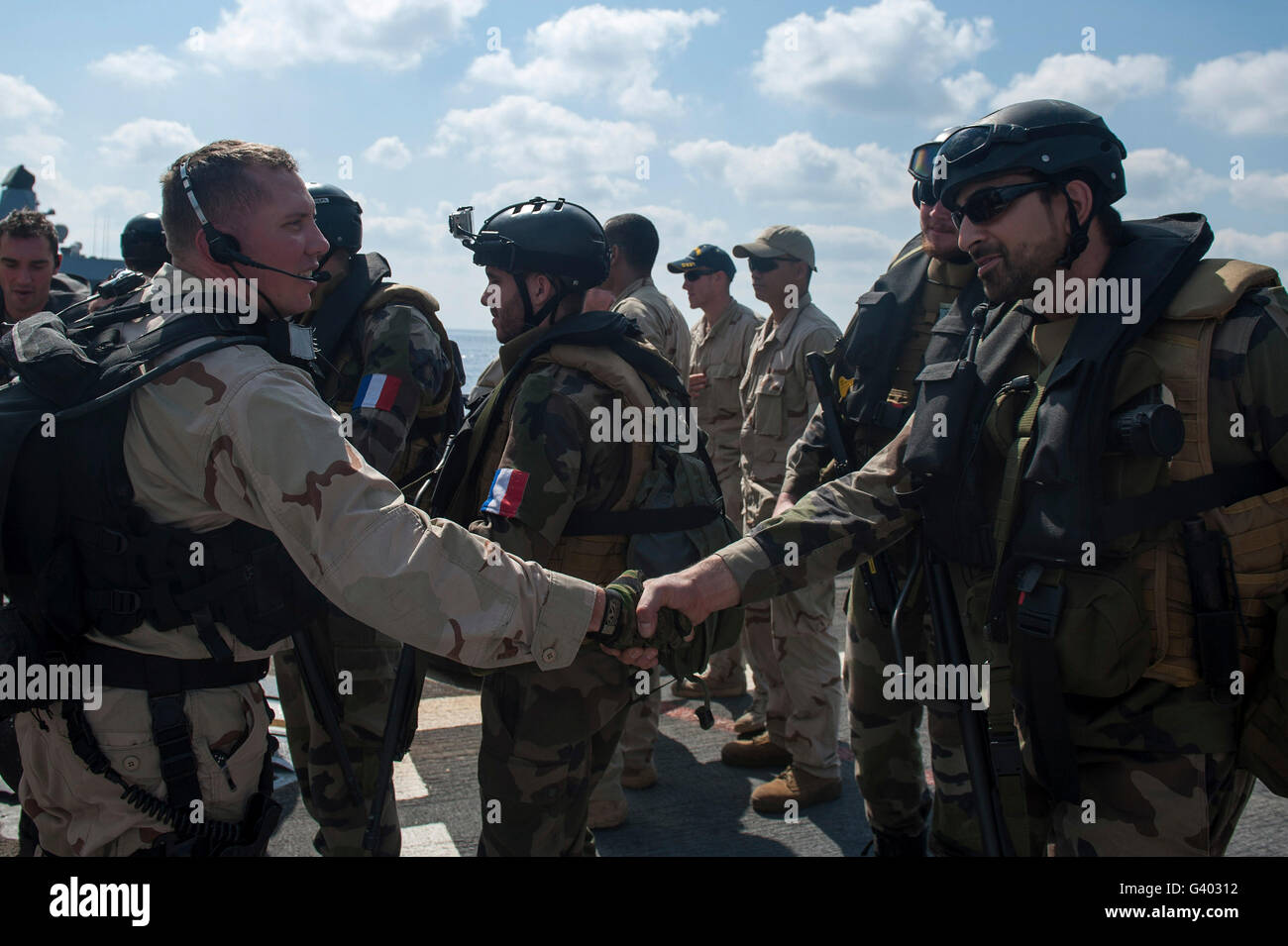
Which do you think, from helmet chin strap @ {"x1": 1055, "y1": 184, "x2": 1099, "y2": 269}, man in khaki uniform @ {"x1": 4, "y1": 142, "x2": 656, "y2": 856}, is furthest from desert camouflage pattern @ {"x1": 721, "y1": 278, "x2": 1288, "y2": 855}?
man in khaki uniform @ {"x1": 4, "y1": 142, "x2": 656, "y2": 856}

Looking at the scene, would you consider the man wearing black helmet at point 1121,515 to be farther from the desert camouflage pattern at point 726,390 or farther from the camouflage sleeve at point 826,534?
the desert camouflage pattern at point 726,390

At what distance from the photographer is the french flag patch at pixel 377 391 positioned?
11.8 ft

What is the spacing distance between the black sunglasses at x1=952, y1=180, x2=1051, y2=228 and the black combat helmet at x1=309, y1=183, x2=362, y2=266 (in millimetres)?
2436

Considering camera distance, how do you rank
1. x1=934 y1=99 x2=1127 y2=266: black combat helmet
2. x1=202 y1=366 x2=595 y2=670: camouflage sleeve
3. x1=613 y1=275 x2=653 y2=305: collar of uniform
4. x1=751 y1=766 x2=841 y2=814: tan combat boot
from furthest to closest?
1. x1=613 y1=275 x2=653 y2=305: collar of uniform
2. x1=751 y1=766 x2=841 y2=814: tan combat boot
3. x1=934 y1=99 x2=1127 y2=266: black combat helmet
4. x1=202 y1=366 x2=595 y2=670: camouflage sleeve

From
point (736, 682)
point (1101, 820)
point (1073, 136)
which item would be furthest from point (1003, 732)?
point (736, 682)

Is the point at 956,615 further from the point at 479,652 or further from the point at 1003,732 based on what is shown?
the point at 479,652

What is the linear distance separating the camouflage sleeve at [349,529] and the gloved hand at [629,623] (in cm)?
A: 29

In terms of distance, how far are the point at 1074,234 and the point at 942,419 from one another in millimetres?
576

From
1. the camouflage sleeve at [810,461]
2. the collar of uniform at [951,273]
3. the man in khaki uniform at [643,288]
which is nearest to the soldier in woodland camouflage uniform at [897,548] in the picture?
the collar of uniform at [951,273]

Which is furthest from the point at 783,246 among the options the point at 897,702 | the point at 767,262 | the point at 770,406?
Answer: the point at 897,702

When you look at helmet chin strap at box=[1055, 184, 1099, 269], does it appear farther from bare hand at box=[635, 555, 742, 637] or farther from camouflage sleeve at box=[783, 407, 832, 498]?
camouflage sleeve at box=[783, 407, 832, 498]

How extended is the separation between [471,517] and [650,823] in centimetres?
218

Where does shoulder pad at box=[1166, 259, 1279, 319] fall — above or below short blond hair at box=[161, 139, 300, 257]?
below

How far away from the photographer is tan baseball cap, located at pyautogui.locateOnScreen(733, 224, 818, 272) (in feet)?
21.3
